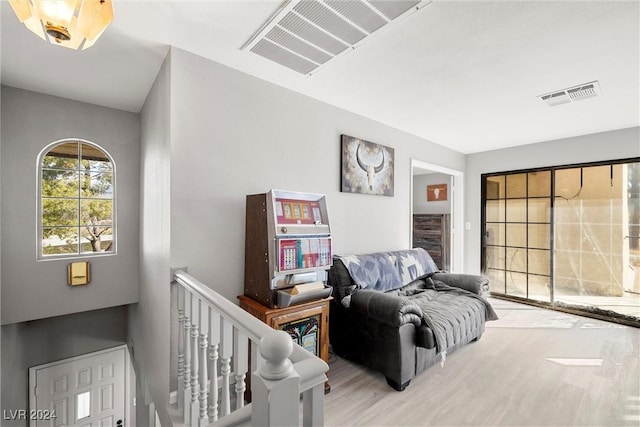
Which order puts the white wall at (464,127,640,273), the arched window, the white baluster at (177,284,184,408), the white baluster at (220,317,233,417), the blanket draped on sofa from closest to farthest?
the white baluster at (220,317,233,417) → the white baluster at (177,284,184,408) → the blanket draped on sofa → the arched window → the white wall at (464,127,640,273)

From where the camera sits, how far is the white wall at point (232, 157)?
202 centimetres

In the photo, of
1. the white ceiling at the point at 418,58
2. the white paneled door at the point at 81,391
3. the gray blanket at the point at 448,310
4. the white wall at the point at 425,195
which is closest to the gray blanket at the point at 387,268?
the gray blanket at the point at 448,310

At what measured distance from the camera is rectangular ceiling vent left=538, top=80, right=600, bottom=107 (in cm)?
250

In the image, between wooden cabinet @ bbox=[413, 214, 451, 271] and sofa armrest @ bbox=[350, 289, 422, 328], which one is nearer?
sofa armrest @ bbox=[350, 289, 422, 328]

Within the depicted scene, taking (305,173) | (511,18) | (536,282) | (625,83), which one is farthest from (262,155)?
(536,282)

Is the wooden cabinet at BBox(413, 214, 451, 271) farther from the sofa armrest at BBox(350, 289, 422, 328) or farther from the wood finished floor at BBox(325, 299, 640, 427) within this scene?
the sofa armrest at BBox(350, 289, 422, 328)

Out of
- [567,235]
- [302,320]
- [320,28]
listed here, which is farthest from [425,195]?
[320,28]

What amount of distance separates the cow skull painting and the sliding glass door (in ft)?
7.65

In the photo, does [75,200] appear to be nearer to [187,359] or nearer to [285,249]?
[187,359]

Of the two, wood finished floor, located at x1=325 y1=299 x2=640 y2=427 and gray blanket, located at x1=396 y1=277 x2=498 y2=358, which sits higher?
gray blanket, located at x1=396 y1=277 x2=498 y2=358

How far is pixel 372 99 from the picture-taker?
9.26ft

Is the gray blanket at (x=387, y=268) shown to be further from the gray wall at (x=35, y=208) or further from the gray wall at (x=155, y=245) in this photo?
the gray wall at (x=35, y=208)

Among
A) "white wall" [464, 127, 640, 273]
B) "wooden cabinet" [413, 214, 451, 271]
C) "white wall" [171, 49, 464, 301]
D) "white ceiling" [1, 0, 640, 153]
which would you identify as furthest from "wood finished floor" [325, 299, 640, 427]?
"white ceiling" [1, 0, 640, 153]

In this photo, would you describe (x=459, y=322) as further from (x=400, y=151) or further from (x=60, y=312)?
(x=60, y=312)
